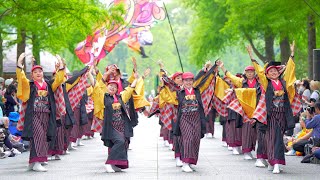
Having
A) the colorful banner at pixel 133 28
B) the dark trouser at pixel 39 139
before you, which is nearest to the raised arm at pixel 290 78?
the dark trouser at pixel 39 139

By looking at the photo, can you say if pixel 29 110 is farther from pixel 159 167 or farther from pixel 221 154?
pixel 221 154

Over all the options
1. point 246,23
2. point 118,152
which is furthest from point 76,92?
point 246,23

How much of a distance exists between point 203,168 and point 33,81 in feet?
11.3

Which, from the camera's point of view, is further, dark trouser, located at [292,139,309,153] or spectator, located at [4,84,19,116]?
spectator, located at [4,84,19,116]

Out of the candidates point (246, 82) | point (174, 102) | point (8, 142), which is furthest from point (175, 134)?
point (8, 142)

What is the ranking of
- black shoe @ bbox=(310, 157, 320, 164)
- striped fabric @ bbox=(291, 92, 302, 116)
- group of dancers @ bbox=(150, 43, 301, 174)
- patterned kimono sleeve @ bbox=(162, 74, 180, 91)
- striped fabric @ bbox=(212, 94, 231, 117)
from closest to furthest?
group of dancers @ bbox=(150, 43, 301, 174) → striped fabric @ bbox=(291, 92, 302, 116) → patterned kimono sleeve @ bbox=(162, 74, 180, 91) → black shoe @ bbox=(310, 157, 320, 164) → striped fabric @ bbox=(212, 94, 231, 117)

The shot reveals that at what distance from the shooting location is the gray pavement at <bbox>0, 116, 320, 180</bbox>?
48.6 ft

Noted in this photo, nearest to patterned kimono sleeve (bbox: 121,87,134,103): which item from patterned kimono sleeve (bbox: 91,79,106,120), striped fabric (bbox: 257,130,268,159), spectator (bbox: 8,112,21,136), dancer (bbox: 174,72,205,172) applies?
patterned kimono sleeve (bbox: 91,79,106,120)

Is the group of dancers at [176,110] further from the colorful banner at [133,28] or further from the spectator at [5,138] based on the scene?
the colorful banner at [133,28]

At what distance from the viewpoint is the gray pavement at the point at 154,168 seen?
1480 cm

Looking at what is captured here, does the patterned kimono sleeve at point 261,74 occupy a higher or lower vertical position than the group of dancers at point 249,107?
higher

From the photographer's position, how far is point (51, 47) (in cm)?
3547

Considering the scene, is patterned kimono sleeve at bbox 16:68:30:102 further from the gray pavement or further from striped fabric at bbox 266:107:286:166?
striped fabric at bbox 266:107:286:166

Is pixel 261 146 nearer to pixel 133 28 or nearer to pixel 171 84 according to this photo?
pixel 171 84
